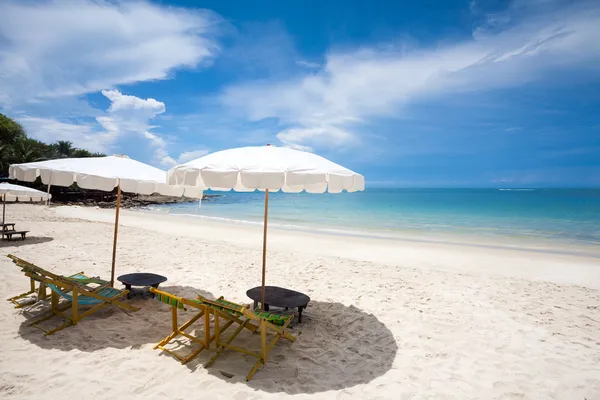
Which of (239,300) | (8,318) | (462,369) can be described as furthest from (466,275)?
(8,318)

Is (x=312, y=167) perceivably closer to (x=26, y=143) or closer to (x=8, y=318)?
(x=8, y=318)

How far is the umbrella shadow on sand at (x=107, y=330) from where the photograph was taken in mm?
3887

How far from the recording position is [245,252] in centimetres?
1004

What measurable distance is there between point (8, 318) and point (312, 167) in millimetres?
4799

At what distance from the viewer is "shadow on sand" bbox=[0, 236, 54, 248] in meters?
9.48

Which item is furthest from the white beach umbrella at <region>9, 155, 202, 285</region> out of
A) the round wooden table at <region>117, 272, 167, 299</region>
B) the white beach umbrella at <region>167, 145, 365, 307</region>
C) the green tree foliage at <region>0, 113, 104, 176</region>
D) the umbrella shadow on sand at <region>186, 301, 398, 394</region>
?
the green tree foliage at <region>0, 113, 104, 176</region>

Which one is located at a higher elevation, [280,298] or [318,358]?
[280,298]

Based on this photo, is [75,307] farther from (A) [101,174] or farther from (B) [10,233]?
(B) [10,233]

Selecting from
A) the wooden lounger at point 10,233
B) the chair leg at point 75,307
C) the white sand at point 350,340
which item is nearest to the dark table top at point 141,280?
the white sand at point 350,340

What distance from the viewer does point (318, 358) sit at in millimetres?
3865

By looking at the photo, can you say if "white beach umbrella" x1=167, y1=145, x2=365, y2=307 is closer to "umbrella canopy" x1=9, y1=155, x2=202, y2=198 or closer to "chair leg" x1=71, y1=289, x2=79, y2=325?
"umbrella canopy" x1=9, y1=155, x2=202, y2=198

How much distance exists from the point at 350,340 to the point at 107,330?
330 centimetres

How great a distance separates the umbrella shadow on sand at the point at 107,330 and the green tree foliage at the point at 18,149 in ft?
122

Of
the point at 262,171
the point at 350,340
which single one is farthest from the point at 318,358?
the point at 262,171
